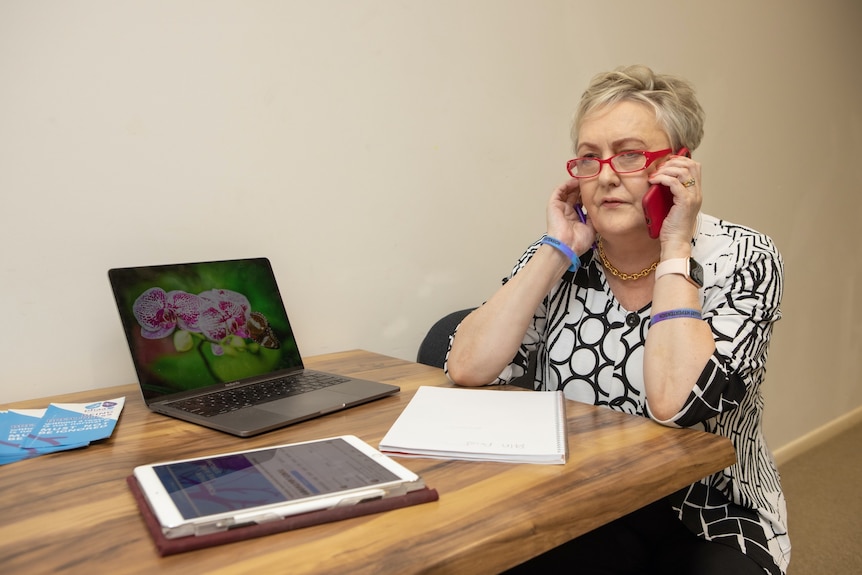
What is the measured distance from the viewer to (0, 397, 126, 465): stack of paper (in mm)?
836

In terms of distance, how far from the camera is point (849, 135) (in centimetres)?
310

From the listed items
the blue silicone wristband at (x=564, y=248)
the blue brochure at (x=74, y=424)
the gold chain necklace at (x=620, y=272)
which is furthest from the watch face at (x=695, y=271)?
the blue brochure at (x=74, y=424)

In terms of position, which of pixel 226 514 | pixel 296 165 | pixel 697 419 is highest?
pixel 296 165

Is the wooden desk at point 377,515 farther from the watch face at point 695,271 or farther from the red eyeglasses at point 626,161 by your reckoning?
the red eyeglasses at point 626,161

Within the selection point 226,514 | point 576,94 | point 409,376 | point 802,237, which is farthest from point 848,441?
point 226,514

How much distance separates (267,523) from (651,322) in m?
0.74

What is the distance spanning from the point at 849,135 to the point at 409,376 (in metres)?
2.92

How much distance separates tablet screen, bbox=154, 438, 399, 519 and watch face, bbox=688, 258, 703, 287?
0.69m

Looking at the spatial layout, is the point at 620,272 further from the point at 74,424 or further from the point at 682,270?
the point at 74,424

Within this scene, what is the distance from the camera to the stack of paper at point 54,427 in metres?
0.84

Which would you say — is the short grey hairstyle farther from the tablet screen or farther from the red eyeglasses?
the tablet screen

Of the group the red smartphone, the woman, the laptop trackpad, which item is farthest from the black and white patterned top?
the laptop trackpad

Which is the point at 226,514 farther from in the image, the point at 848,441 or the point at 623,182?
the point at 848,441

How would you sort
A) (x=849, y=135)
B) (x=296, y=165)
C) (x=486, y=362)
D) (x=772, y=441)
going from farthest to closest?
(x=849, y=135) < (x=772, y=441) < (x=296, y=165) < (x=486, y=362)
